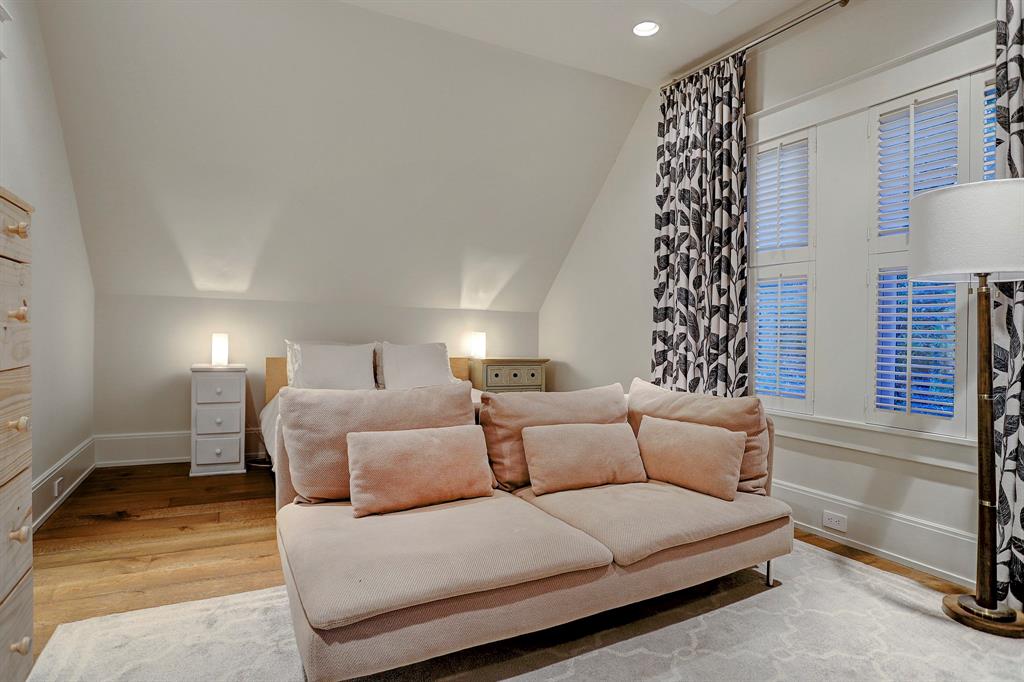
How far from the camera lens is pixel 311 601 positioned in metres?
1.43

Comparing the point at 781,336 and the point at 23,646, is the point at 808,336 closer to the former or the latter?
the point at 781,336

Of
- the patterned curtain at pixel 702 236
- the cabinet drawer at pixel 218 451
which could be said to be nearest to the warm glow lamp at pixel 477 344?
the patterned curtain at pixel 702 236

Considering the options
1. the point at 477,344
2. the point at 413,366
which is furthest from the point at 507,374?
the point at 413,366

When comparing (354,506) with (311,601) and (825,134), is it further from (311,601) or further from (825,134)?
(825,134)

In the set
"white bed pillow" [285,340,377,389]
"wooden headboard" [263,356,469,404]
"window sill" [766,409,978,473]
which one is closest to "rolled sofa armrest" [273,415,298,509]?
Result: "white bed pillow" [285,340,377,389]

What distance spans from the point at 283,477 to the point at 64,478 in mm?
2224

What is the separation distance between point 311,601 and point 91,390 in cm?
377

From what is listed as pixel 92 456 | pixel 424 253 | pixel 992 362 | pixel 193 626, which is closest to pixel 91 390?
pixel 92 456

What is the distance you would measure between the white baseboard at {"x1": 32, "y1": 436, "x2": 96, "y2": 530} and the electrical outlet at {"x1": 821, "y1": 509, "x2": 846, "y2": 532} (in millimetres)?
4012

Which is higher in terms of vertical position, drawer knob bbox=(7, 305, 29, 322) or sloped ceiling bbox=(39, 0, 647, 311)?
sloped ceiling bbox=(39, 0, 647, 311)

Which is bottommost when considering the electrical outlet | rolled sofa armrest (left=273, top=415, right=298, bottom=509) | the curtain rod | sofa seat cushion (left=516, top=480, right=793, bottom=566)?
the electrical outlet

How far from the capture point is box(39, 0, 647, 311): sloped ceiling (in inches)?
124

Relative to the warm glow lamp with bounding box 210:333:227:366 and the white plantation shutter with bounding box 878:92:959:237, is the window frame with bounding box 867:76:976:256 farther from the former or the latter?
the warm glow lamp with bounding box 210:333:227:366

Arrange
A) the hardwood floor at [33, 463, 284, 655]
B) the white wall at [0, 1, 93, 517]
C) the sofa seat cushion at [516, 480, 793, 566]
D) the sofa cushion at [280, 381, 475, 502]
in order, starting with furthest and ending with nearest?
the white wall at [0, 1, 93, 517] → the hardwood floor at [33, 463, 284, 655] → the sofa cushion at [280, 381, 475, 502] → the sofa seat cushion at [516, 480, 793, 566]
